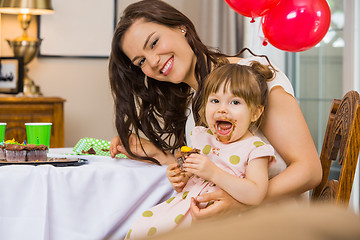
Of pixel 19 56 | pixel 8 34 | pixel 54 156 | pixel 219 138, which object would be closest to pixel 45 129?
pixel 54 156

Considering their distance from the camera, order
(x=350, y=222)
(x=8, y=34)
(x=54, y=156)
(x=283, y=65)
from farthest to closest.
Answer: (x=8, y=34) < (x=283, y=65) < (x=54, y=156) < (x=350, y=222)

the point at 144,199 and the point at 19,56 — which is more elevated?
the point at 19,56

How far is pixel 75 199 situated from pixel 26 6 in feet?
9.49

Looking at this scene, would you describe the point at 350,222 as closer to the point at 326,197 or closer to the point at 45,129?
the point at 326,197

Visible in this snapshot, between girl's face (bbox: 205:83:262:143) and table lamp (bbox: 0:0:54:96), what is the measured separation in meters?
2.96

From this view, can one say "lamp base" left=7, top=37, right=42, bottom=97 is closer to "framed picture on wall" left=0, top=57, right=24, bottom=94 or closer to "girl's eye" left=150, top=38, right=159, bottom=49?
"framed picture on wall" left=0, top=57, right=24, bottom=94

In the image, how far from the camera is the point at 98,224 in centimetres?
135

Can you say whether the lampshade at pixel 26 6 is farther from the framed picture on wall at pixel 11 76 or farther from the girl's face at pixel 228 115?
the girl's face at pixel 228 115

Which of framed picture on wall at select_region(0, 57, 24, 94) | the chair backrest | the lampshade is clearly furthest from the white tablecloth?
the lampshade

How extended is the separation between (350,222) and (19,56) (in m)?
4.07

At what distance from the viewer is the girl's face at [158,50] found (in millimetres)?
1614

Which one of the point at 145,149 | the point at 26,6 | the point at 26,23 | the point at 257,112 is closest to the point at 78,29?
the point at 26,23

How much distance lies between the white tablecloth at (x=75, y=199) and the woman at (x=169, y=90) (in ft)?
0.53

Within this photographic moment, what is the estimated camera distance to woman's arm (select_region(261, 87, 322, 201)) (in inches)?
49.5
